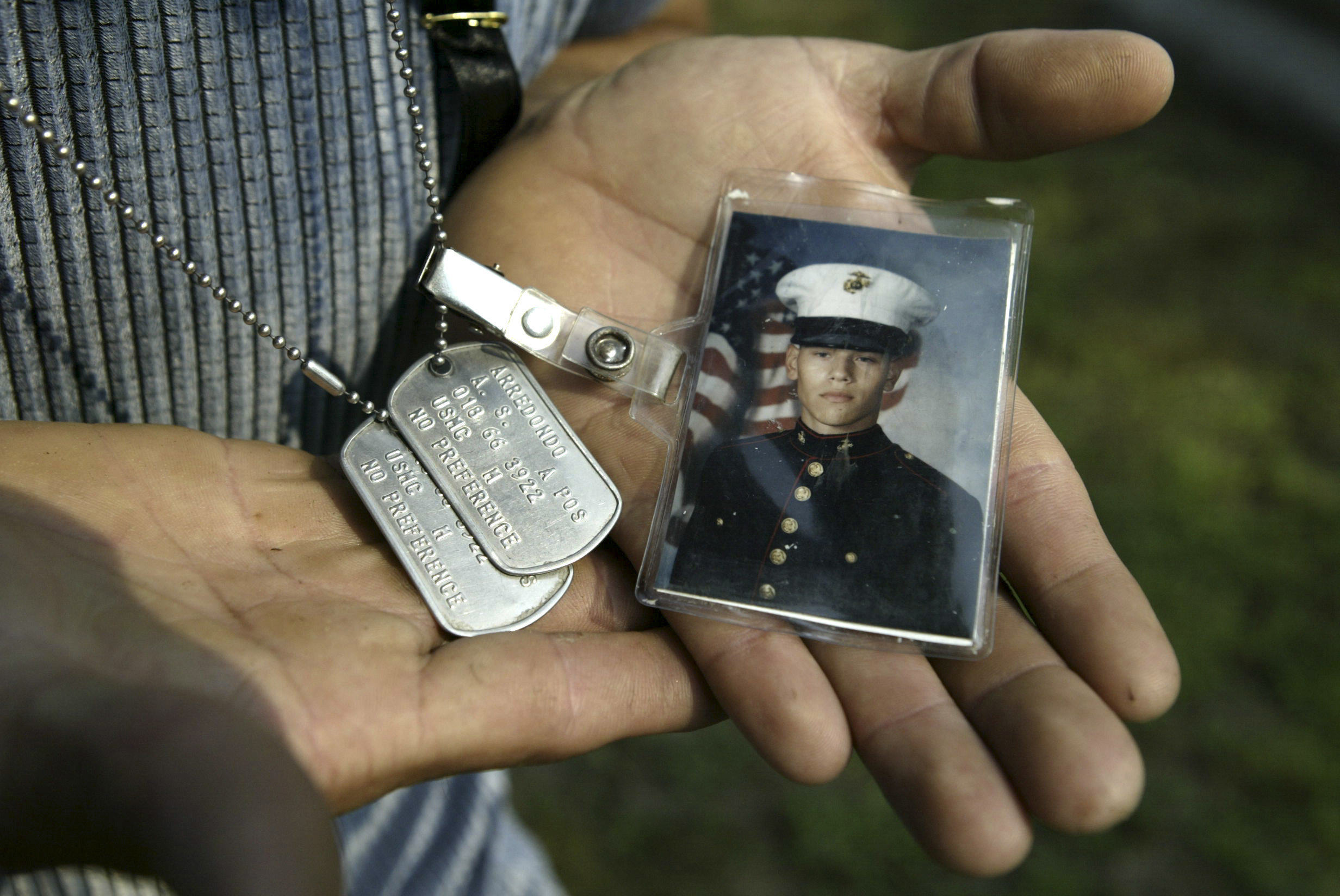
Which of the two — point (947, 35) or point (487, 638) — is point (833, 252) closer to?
point (487, 638)

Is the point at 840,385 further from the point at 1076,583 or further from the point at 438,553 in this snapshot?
the point at 438,553

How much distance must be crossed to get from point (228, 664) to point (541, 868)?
1161 millimetres

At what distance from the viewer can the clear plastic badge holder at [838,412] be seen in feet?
4.96

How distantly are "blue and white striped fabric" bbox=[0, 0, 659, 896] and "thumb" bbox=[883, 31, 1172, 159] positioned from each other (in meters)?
0.85

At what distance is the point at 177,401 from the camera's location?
5.90 ft

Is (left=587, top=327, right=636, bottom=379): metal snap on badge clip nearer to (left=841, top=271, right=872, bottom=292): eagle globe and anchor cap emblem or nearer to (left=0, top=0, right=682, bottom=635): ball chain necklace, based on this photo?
(left=0, top=0, right=682, bottom=635): ball chain necklace

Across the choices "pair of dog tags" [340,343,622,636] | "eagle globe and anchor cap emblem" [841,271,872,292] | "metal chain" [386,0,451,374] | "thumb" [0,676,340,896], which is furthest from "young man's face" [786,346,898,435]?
"thumb" [0,676,340,896]

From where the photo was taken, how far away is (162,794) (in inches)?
41.7

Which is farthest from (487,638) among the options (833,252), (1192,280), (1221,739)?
(1192,280)

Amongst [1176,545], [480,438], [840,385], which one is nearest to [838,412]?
[840,385]

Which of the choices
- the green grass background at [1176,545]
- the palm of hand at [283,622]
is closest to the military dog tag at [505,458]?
the palm of hand at [283,622]

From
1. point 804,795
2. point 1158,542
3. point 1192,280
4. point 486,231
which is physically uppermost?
point 486,231

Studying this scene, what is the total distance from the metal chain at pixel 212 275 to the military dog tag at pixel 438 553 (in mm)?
112

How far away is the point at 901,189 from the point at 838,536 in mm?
893
